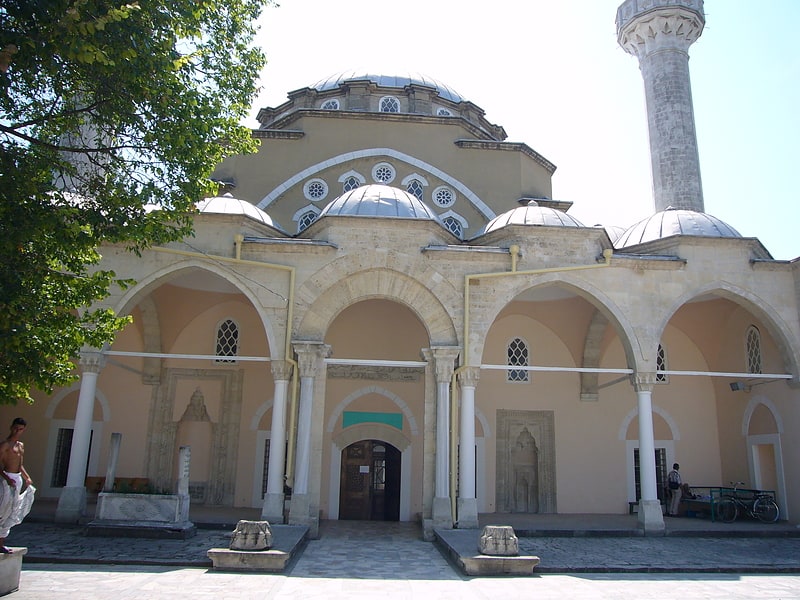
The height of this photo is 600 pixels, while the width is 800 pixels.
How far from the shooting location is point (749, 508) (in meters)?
11.7

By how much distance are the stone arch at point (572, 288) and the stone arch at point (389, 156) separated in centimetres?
417

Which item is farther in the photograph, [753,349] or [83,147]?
[753,349]

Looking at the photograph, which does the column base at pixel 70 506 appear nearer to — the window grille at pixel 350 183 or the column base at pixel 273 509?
the column base at pixel 273 509

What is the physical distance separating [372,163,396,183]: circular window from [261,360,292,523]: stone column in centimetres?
604

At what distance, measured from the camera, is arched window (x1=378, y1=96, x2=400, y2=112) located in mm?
16884

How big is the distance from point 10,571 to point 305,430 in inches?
178

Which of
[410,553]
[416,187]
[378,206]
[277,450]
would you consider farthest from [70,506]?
[416,187]

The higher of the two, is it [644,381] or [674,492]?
[644,381]

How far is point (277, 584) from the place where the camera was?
6559 mm

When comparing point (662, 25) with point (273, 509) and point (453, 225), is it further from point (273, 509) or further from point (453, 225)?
point (273, 509)

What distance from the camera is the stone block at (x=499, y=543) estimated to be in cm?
738

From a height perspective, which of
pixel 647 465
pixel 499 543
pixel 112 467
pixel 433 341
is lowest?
pixel 499 543

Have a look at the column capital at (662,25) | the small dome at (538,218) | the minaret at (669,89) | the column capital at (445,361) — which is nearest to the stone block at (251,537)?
the column capital at (445,361)

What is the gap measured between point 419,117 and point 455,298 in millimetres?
6299
